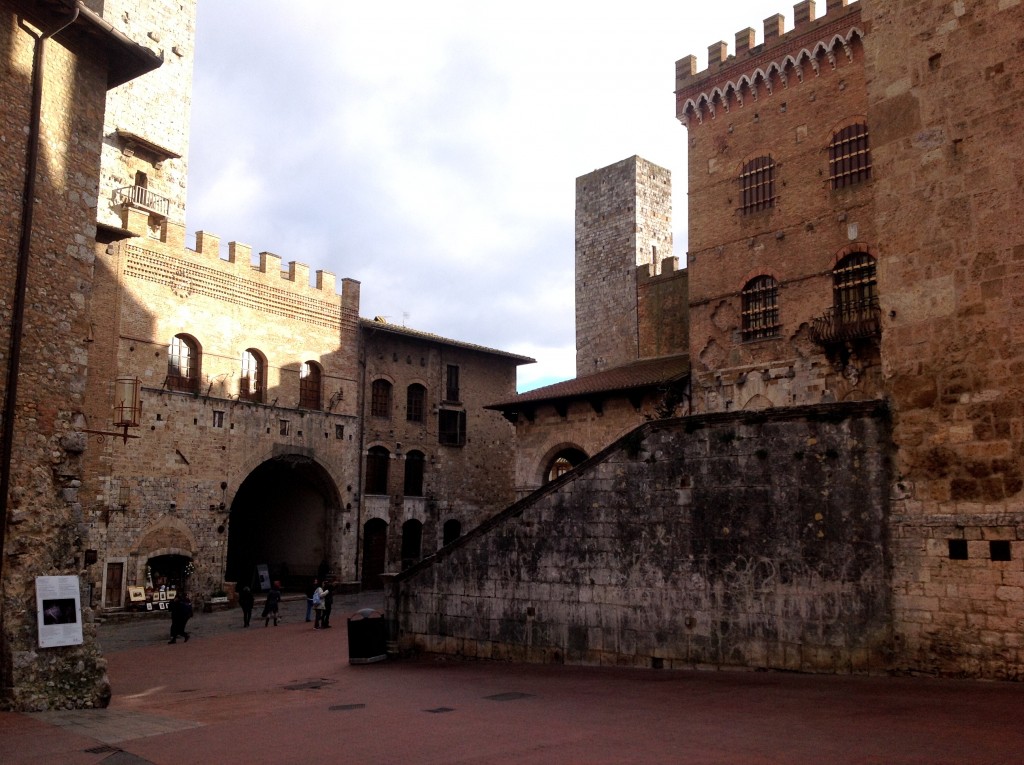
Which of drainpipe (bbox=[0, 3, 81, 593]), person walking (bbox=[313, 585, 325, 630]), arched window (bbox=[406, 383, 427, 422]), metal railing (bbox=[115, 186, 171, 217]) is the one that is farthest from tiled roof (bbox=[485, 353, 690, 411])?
drainpipe (bbox=[0, 3, 81, 593])

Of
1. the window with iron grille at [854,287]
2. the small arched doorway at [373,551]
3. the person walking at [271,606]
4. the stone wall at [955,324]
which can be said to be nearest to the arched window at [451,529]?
the small arched doorway at [373,551]

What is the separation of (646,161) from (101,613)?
23.5m

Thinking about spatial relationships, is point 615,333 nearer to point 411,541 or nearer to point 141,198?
point 411,541

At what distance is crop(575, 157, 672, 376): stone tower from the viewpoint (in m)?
31.3

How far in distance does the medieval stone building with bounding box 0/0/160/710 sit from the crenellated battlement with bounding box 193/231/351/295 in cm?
1614

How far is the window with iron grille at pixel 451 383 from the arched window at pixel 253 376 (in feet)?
27.5

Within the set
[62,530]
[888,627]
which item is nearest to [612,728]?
[888,627]

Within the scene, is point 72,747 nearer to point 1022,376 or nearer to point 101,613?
point 1022,376

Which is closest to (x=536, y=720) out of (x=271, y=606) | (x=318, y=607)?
(x=318, y=607)

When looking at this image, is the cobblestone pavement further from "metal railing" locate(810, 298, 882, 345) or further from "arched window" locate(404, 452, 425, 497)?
"arched window" locate(404, 452, 425, 497)

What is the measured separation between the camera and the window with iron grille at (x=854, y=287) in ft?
67.8

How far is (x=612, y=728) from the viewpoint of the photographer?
8.59 meters

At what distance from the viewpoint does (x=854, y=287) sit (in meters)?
21.0

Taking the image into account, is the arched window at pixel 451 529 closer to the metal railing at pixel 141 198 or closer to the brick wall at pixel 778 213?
the brick wall at pixel 778 213
